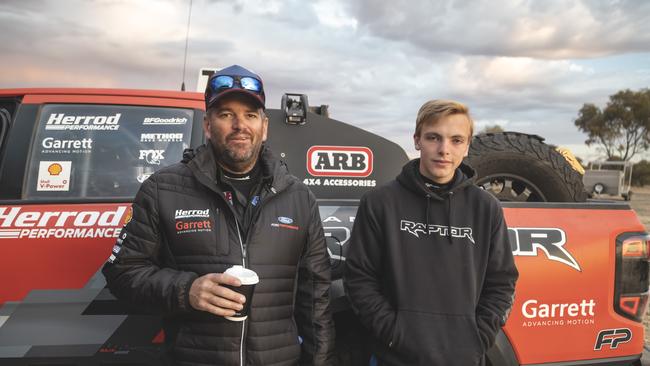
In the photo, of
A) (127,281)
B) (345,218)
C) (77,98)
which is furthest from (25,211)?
(345,218)

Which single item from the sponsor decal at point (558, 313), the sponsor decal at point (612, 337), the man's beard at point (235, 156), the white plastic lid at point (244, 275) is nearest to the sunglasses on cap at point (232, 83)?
the man's beard at point (235, 156)

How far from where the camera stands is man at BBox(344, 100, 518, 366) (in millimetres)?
1795

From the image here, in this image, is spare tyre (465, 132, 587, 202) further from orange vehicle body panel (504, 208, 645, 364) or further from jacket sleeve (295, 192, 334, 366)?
jacket sleeve (295, 192, 334, 366)

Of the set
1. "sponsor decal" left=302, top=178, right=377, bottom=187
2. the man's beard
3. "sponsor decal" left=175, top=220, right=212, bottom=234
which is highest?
the man's beard

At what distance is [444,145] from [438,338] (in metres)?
0.75

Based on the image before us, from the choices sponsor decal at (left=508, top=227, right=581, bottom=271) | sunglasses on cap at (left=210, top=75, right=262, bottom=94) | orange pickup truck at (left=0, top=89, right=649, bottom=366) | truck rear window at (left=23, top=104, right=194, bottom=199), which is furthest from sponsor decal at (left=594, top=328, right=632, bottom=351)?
truck rear window at (left=23, top=104, right=194, bottom=199)

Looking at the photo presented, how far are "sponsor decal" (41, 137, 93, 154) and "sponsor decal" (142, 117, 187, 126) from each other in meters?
0.32

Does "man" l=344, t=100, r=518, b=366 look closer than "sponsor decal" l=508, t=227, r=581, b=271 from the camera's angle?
Yes

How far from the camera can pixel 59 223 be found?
2.33 metres

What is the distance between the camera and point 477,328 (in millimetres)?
1813

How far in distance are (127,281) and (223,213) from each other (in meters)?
0.43

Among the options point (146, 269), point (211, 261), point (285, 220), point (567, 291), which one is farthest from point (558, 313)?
point (146, 269)

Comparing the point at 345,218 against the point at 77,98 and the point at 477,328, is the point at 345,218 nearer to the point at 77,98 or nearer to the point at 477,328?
the point at 477,328

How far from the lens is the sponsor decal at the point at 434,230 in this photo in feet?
6.15
